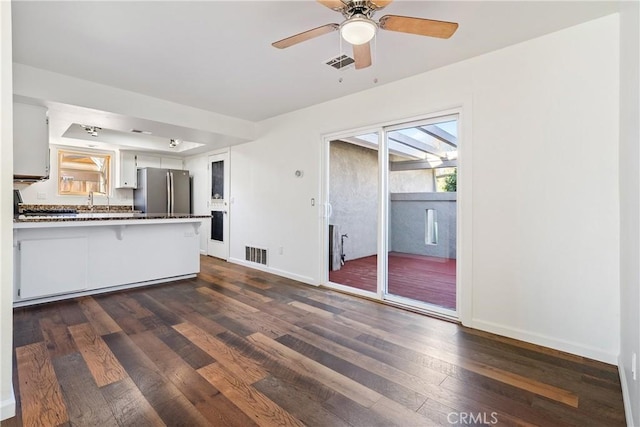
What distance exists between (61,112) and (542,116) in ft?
16.4

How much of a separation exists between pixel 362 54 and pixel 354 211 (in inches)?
99.0

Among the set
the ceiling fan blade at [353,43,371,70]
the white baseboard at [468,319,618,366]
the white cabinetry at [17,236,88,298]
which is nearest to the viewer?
the ceiling fan blade at [353,43,371,70]

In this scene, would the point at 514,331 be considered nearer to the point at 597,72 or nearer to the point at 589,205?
the point at 589,205

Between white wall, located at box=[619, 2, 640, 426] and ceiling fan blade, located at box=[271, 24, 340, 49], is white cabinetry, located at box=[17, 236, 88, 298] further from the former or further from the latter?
white wall, located at box=[619, 2, 640, 426]

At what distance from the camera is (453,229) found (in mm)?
3189

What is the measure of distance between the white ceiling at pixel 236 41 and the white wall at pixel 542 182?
0.72 feet

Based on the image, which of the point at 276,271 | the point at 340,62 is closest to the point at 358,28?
the point at 340,62

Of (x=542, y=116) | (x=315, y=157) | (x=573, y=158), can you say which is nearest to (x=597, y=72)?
(x=542, y=116)

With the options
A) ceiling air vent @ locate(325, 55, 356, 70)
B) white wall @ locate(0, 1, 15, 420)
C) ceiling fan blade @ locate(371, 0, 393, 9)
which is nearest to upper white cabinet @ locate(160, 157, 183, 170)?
ceiling air vent @ locate(325, 55, 356, 70)

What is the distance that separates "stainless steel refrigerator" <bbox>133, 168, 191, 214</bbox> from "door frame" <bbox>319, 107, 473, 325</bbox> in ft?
13.4

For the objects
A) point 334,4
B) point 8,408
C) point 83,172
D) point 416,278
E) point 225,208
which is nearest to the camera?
point 8,408

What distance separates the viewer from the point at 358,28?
5.77 ft

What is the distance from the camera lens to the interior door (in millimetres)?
5910

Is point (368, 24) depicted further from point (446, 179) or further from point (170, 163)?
point (170, 163)
